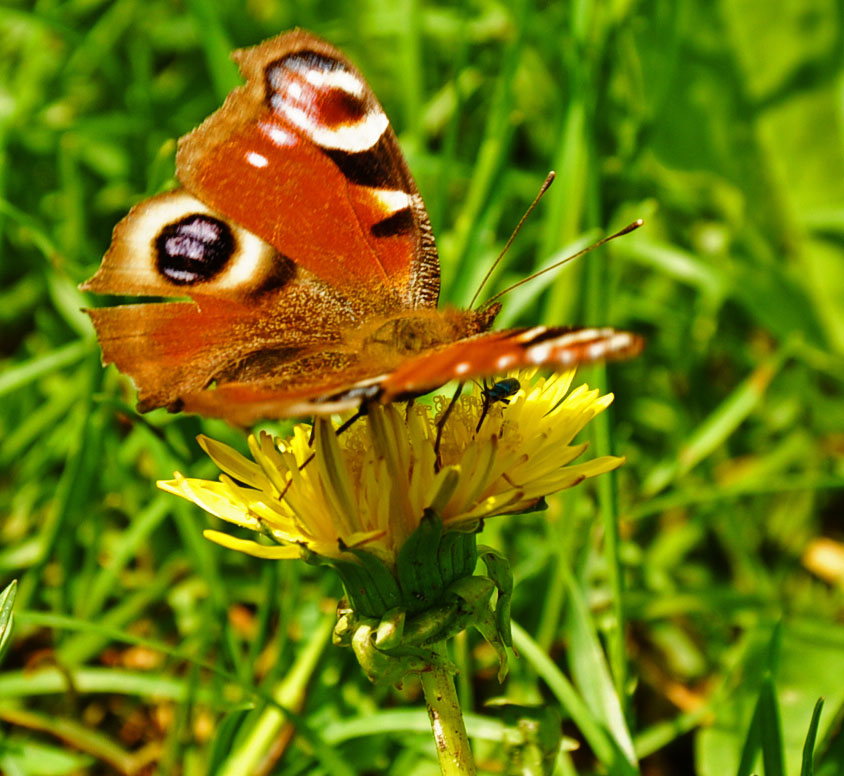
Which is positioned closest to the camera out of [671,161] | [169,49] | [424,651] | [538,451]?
[424,651]

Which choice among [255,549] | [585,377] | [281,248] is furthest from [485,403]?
[585,377]

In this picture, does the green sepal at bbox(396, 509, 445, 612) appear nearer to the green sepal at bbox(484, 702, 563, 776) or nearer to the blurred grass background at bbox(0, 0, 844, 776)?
the green sepal at bbox(484, 702, 563, 776)

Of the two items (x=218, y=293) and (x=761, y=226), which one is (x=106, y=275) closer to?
(x=218, y=293)

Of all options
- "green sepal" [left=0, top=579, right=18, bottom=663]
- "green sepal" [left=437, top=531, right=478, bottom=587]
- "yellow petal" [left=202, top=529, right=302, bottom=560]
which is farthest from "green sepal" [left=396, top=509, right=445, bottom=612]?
"green sepal" [left=0, top=579, right=18, bottom=663]

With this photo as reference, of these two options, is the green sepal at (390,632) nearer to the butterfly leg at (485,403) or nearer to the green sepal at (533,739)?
the green sepal at (533,739)

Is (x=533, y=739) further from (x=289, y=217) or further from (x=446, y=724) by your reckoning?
(x=289, y=217)

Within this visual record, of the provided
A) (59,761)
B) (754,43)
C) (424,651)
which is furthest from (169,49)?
(424,651)

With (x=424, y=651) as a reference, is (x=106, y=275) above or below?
above

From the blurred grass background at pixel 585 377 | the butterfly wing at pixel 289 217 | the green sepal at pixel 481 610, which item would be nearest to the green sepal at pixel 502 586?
the green sepal at pixel 481 610
